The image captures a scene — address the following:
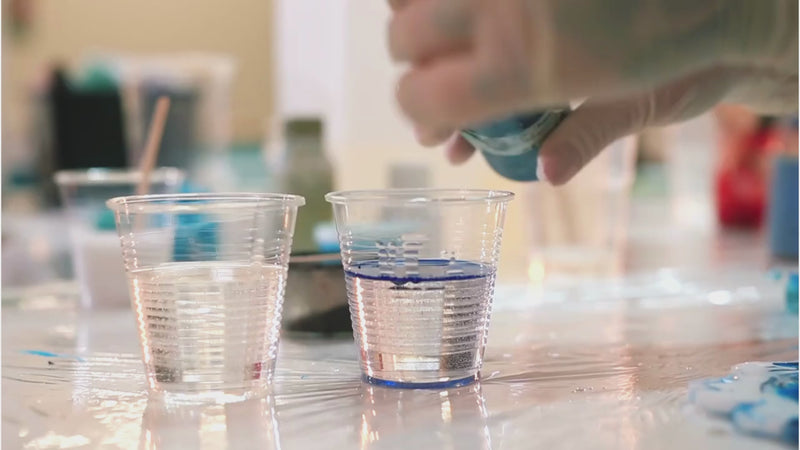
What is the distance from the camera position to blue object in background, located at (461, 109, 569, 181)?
2.04 ft

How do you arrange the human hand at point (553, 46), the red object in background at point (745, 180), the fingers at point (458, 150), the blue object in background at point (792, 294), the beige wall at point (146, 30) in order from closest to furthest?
the human hand at point (553, 46)
the fingers at point (458, 150)
the blue object in background at point (792, 294)
the red object in background at point (745, 180)
the beige wall at point (146, 30)

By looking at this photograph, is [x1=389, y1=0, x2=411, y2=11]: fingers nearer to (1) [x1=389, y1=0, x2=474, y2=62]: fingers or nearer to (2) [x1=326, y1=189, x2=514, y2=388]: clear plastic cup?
(1) [x1=389, y1=0, x2=474, y2=62]: fingers

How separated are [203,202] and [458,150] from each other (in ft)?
0.69

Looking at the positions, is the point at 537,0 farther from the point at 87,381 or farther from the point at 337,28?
the point at 337,28

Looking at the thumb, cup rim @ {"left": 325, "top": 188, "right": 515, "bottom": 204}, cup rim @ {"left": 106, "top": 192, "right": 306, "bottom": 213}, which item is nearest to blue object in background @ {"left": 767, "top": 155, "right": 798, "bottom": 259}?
the thumb

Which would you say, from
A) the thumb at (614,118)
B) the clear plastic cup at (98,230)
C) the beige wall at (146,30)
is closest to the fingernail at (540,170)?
the thumb at (614,118)

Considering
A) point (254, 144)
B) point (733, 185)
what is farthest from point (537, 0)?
point (254, 144)

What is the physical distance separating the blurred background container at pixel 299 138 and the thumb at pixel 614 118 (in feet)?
0.44

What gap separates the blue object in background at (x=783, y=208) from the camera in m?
1.29

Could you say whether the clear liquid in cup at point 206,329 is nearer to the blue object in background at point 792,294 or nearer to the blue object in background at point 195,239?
the blue object in background at point 195,239

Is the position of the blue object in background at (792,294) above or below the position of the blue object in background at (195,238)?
below

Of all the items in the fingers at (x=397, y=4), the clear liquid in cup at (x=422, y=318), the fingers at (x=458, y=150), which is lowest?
the clear liquid in cup at (x=422, y=318)

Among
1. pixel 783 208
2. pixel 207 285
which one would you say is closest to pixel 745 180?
pixel 783 208

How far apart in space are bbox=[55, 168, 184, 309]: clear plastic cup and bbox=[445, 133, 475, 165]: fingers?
17.1 inches
